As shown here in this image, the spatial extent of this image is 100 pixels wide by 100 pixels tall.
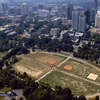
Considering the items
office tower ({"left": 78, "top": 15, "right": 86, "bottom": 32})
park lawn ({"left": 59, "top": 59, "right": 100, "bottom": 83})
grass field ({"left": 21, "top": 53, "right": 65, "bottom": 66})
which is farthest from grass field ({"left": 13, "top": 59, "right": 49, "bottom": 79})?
office tower ({"left": 78, "top": 15, "right": 86, "bottom": 32})

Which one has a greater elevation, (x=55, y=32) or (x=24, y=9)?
(x=24, y=9)

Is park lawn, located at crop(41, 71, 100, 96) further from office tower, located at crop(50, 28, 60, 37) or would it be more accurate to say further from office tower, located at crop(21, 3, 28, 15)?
office tower, located at crop(21, 3, 28, 15)

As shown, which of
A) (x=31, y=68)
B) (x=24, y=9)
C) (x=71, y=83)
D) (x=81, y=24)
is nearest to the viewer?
(x=71, y=83)

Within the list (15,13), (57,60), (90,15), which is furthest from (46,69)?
(15,13)

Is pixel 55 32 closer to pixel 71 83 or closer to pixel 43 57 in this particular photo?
pixel 43 57

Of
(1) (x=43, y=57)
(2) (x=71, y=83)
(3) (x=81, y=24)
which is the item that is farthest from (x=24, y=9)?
(2) (x=71, y=83)

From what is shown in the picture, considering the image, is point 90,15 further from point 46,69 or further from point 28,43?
point 46,69

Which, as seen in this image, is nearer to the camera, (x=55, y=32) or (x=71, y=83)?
(x=71, y=83)
